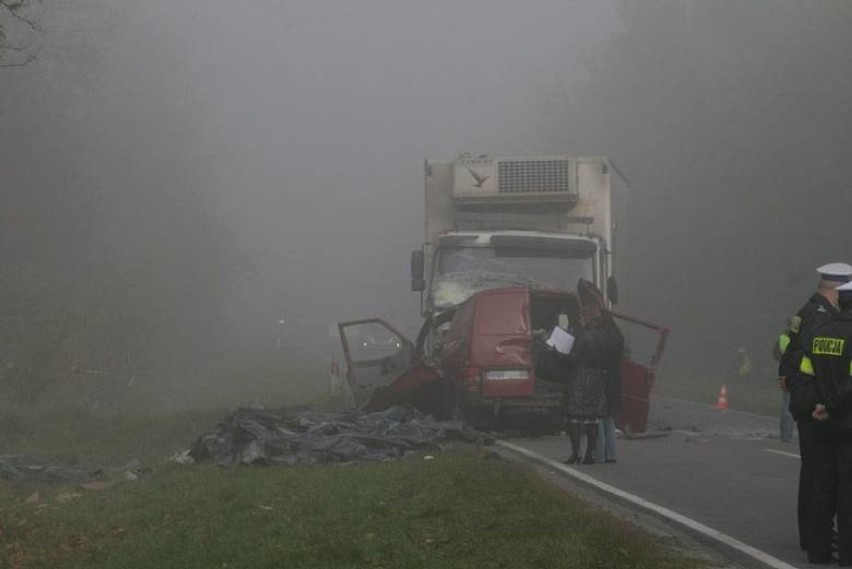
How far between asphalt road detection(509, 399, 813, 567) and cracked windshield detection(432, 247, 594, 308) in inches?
102

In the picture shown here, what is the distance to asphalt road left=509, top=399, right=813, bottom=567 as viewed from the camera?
875 cm

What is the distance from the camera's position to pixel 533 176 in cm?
1933

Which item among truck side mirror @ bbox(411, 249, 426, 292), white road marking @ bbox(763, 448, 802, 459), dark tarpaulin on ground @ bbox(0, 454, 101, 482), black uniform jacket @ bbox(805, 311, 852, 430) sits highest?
truck side mirror @ bbox(411, 249, 426, 292)

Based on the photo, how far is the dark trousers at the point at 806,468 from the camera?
751cm

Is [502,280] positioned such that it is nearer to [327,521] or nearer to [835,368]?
[327,521]

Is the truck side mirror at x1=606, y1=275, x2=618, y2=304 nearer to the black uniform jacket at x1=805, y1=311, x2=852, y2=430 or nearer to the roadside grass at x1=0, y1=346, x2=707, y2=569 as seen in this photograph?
the roadside grass at x1=0, y1=346, x2=707, y2=569

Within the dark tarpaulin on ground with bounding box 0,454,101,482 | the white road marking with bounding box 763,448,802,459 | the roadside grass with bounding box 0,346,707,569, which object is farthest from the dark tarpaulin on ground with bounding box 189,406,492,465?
the white road marking with bounding box 763,448,802,459

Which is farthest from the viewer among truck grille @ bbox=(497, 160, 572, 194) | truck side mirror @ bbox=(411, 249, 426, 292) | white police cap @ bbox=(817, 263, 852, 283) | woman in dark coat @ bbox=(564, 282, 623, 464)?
truck grille @ bbox=(497, 160, 572, 194)

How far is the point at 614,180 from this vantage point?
2019cm

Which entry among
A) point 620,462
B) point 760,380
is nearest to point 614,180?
point 620,462

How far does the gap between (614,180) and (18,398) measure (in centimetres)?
1225

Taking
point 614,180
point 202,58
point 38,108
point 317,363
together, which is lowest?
point 317,363

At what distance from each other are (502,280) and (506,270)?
6.3 inches

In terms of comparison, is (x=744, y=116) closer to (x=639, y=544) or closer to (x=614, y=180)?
(x=614, y=180)
